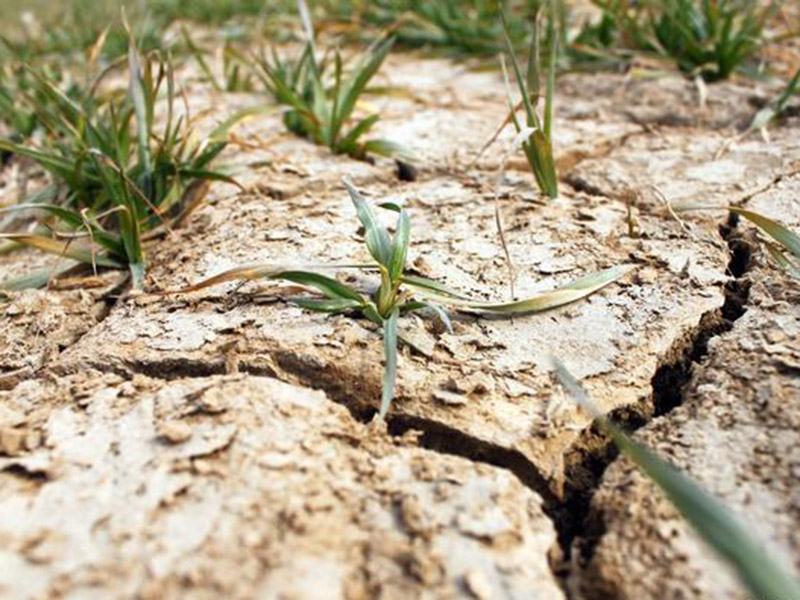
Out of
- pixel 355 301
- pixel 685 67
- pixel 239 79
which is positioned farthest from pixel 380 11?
pixel 355 301

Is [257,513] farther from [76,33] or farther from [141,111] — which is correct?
[76,33]

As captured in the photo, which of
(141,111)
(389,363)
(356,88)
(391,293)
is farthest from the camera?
(356,88)

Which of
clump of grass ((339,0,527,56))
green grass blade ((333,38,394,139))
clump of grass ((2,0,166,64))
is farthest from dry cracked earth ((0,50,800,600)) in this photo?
clump of grass ((2,0,166,64))

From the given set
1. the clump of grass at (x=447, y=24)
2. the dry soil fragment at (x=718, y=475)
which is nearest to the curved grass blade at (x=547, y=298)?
the dry soil fragment at (x=718, y=475)

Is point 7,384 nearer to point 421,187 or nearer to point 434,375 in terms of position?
point 434,375

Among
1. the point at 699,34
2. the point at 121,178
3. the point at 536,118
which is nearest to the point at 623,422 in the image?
the point at 536,118

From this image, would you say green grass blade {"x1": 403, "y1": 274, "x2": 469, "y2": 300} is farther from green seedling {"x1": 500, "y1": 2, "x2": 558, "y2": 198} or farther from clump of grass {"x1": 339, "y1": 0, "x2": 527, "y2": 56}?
clump of grass {"x1": 339, "y1": 0, "x2": 527, "y2": 56}
